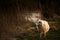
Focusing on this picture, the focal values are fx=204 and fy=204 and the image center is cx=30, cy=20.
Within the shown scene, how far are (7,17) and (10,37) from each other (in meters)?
1.13

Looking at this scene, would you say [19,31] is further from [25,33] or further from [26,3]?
[26,3]

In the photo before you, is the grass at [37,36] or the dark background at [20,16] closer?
the grass at [37,36]

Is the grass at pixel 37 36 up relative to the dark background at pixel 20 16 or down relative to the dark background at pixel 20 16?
down

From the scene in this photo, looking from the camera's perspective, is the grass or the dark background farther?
the dark background

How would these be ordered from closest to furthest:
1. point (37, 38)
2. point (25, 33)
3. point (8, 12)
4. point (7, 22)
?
point (37, 38) < point (25, 33) < point (7, 22) < point (8, 12)

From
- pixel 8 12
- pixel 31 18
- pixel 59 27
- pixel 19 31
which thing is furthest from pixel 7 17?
pixel 59 27

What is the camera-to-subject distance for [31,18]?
4.95 metres

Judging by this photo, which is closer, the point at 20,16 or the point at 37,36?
the point at 37,36

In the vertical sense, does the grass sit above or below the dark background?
below

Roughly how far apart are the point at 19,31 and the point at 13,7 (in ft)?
4.17

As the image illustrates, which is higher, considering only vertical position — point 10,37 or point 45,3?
point 45,3

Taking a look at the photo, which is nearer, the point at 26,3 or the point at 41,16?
the point at 41,16

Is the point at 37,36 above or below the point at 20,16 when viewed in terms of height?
below

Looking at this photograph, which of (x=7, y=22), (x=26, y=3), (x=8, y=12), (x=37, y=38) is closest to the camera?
(x=37, y=38)
